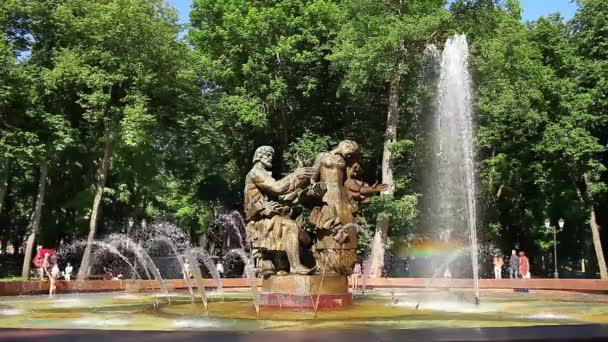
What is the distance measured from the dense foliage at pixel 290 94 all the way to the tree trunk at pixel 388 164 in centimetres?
12

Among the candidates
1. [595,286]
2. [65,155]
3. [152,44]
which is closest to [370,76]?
[152,44]

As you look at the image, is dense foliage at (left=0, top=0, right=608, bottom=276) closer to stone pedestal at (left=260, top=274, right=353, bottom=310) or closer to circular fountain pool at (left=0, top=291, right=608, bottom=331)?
stone pedestal at (left=260, top=274, right=353, bottom=310)

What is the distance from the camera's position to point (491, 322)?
8852 mm

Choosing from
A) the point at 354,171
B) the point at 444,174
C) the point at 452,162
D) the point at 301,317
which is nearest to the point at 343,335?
the point at 301,317

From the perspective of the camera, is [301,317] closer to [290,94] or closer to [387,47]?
[387,47]

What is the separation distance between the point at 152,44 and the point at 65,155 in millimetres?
8523

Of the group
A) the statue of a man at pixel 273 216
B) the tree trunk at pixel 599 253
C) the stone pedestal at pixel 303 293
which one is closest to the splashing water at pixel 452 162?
the tree trunk at pixel 599 253

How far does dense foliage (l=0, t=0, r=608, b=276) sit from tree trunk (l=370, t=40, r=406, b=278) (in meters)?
0.12

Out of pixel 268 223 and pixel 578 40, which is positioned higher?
pixel 578 40

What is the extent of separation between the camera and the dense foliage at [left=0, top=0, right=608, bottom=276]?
28922mm

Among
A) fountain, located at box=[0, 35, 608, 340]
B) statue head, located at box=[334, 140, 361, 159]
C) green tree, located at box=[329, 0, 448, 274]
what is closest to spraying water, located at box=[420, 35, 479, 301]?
green tree, located at box=[329, 0, 448, 274]

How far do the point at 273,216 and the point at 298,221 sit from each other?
0.76m

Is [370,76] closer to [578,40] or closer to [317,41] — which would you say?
[317,41]

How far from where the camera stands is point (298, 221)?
12555 millimetres
